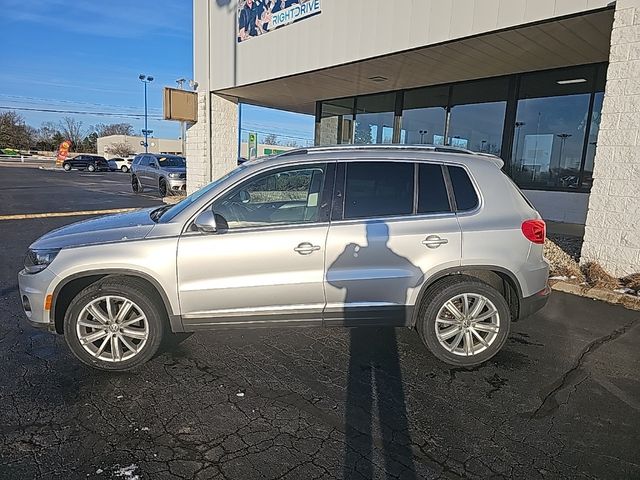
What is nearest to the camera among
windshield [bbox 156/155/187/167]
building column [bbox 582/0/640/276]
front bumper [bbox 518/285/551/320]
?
front bumper [bbox 518/285/551/320]

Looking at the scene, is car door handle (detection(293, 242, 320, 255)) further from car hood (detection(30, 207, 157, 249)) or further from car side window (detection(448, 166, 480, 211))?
car side window (detection(448, 166, 480, 211))

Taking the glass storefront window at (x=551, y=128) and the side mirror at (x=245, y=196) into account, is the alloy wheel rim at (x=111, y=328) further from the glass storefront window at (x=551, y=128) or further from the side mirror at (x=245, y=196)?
the glass storefront window at (x=551, y=128)

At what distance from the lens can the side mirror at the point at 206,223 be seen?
3.46 meters

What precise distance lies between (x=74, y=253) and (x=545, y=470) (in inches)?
142

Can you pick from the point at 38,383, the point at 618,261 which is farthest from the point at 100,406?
the point at 618,261

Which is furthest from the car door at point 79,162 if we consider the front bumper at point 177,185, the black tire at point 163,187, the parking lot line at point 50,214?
the parking lot line at point 50,214

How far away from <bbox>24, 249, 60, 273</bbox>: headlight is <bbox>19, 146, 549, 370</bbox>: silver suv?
0.01m

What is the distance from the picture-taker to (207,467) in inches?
97.7

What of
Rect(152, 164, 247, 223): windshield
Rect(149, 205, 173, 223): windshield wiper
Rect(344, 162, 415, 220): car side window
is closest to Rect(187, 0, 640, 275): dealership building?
Rect(344, 162, 415, 220): car side window

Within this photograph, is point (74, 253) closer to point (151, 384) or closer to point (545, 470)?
point (151, 384)

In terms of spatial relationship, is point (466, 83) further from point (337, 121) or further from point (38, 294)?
point (38, 294)

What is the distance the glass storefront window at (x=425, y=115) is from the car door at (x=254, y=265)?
10035 mm

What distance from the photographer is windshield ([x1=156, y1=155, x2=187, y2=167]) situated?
18.6 meters

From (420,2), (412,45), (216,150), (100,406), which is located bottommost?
(100,406)
